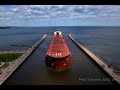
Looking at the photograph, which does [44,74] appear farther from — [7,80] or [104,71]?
[104,71]

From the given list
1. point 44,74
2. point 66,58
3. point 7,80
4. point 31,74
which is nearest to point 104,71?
point 66,58

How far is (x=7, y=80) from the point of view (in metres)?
17.5
